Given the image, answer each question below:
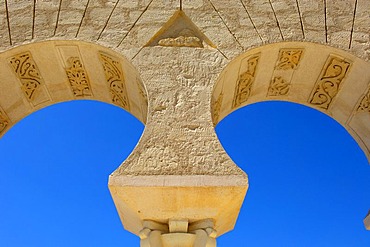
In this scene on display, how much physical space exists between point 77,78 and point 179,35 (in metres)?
1.42

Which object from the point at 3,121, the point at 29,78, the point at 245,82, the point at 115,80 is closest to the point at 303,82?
the point at 245,82

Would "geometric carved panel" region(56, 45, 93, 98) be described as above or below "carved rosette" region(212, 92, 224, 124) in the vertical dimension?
above

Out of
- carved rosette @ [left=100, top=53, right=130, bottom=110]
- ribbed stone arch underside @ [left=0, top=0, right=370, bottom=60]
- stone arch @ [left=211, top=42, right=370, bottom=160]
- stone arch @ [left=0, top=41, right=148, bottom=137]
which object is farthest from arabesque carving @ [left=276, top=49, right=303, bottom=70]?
carved rosette @ [left=100, top=53, right=130, bottom=110]

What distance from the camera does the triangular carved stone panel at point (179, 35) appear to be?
5.49 m

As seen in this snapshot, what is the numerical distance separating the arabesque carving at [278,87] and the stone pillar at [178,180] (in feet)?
4.92

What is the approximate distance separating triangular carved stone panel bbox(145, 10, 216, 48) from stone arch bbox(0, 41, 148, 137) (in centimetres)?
49

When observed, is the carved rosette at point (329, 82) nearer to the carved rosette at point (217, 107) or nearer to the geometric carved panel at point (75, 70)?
the carved rosette at point (217, 107)

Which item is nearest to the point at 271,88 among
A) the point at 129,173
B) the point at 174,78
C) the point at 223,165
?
the point at 174,78

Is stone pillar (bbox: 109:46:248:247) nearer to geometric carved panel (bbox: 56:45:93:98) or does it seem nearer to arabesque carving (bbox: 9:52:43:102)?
geometric carved panel (bbox: 56:45:93:98)

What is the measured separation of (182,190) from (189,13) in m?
2.30

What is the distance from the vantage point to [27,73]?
588 cm

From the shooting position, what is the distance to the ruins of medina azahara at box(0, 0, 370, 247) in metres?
4.72

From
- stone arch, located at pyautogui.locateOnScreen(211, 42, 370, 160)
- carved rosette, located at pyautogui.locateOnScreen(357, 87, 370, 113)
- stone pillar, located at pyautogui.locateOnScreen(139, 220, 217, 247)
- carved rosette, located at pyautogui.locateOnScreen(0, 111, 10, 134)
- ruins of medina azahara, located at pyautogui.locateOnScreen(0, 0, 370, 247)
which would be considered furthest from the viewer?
carved rosette, located at pyautogui.locateOnScreen(0, 111, 10, 134)

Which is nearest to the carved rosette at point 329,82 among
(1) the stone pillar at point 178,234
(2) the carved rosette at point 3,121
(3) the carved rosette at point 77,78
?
(1) the stone pillar at point 178,234
